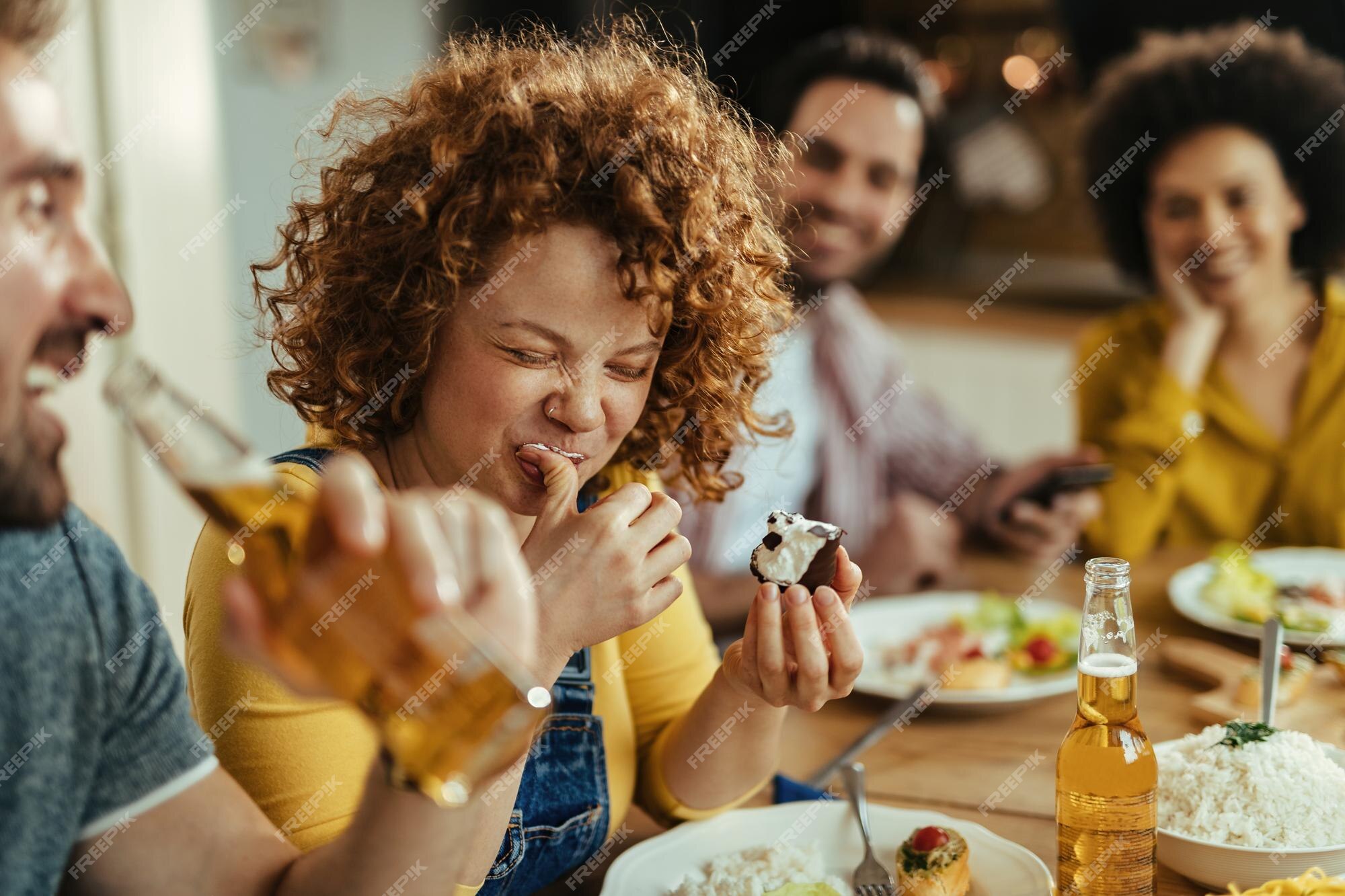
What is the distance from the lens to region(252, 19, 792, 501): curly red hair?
1.15 meters

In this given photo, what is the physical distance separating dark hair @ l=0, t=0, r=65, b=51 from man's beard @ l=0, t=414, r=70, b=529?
262 millimetres

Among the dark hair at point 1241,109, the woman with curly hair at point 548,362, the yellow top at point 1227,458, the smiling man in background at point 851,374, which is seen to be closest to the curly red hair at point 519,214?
the woman with curly hair at point 548,362

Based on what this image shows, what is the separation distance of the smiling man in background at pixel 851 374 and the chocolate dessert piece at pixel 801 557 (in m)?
1.16

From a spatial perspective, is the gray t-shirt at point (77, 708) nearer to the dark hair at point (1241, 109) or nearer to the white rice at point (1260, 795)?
the white rice at point (1260, 795)

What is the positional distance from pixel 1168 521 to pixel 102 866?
239cm

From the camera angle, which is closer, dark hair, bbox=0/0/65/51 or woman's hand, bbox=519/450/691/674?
dark hair, bbox=0/0/65/51

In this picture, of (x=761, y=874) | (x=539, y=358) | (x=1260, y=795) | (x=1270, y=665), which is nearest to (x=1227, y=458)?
(x=1270, y=665)

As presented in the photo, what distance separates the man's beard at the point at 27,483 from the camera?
0.83 metres

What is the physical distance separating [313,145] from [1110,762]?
1.54m

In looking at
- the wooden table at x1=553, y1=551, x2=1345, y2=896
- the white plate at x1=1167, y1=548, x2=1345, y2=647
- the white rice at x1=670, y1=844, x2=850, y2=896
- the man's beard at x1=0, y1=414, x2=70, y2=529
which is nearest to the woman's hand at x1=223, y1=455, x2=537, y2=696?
the man's beard at x1=0, y1=414, x2=70, y2=529

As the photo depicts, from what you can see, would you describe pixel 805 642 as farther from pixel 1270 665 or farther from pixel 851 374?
pixel 851 374

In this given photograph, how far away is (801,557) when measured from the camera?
117 centimetres

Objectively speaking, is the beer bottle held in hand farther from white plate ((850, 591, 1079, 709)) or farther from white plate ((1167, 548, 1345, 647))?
white plate ((1167, 548, 1345, 647))

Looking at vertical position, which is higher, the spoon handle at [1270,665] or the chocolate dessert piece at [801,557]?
the chocolate dessert piece at [801,557]
